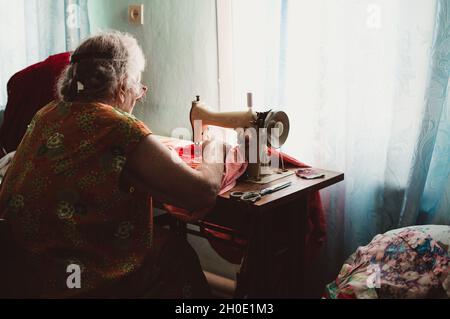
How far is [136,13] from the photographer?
7.84 ft

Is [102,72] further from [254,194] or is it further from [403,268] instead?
[403,268]

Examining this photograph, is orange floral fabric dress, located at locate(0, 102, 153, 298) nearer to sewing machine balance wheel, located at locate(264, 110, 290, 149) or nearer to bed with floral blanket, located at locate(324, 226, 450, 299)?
sewing machine balance wheel, located at locate(264, 110, 290, 149)

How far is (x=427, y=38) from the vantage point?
1.52 m

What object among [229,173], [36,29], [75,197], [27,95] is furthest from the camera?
[36,29]

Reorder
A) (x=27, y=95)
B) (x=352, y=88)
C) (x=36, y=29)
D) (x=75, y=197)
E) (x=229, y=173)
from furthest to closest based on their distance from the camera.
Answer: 1. (x=36, y=29)
2. (x=27, y=95)
3. (x=352, y=88)
4. (x=229, y=173)
5. (x=75, y=197)

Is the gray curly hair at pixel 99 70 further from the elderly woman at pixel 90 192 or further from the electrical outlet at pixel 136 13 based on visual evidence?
the electrical outlet at pixel 136 13

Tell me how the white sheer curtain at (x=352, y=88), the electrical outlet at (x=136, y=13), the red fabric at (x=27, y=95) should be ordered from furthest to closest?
the electrical outlet at (x=136, y=13), the red fabric at (x=27, y=95), the white sheer curtain at (x=352, y=88)

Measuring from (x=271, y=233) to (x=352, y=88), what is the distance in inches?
24.6

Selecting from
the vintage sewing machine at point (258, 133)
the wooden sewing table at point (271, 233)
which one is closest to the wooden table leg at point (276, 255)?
the wooden sewing table at point (271, 233)

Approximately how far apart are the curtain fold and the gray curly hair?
1.38 metres

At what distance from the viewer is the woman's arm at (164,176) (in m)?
1.16

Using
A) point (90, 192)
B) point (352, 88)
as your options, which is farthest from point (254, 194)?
point (352, 88)
